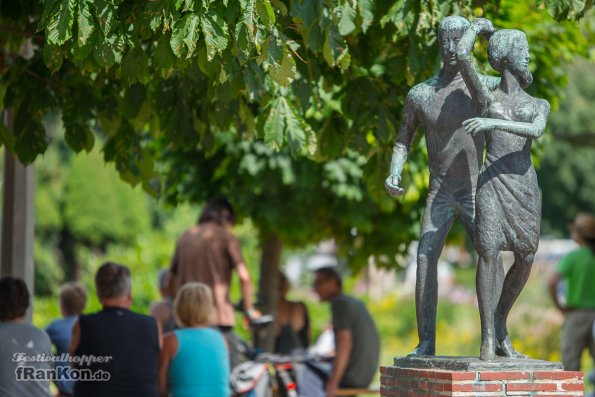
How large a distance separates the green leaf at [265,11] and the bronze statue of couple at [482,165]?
107 centimetres

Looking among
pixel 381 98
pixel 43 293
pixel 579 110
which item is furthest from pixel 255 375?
pixel 579 110

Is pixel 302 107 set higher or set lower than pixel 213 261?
higher

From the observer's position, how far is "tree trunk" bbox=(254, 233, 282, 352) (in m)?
12.2

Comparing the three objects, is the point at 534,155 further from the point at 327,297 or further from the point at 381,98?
the point at 381,98

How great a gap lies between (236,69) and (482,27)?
1.37m

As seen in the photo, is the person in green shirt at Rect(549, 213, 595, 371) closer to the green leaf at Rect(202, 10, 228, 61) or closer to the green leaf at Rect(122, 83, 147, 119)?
the green leaf at Rect(122, 83, 147, 119)

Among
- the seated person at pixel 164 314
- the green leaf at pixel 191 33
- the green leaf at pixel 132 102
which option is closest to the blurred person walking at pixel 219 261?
the seated person at pixel 164 314

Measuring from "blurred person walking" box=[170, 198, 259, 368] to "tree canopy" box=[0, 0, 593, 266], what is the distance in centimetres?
126

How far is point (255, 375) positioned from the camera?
32.9 feet

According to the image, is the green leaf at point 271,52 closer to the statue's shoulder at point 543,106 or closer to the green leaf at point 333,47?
the green leaf at point 333,47

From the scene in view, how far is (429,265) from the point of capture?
22.2 feet

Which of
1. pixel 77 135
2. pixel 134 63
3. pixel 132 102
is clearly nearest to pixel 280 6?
pixel 134 63

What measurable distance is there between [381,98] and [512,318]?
455 inches

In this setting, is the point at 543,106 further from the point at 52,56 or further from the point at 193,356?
the point at 193,356
